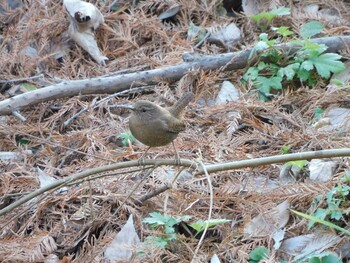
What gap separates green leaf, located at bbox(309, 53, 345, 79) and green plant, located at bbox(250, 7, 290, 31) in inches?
26.0

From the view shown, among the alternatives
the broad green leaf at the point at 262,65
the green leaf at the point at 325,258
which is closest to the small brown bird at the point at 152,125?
the green leaf at the point at 325,258

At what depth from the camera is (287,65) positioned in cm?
523

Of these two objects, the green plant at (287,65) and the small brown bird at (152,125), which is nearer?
the small brown bird at (152,125)

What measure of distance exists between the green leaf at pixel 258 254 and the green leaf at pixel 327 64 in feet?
6.07

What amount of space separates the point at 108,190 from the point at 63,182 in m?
0.74

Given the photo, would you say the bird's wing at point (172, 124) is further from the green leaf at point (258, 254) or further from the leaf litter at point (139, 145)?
the green leaf at point (258, 254)

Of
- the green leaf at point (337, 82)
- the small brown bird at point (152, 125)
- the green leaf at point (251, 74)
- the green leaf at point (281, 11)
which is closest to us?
the small brown bird at point (152, 125)

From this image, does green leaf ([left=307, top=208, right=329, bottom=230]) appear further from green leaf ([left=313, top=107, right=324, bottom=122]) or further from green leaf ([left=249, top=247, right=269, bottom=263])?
green leaf ([left=313, top=107, right=324, bottom=122])

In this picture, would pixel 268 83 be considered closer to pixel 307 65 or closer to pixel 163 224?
pixel 307 65

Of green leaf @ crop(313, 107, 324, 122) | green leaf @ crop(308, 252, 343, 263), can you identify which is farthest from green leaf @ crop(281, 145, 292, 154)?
green leaf @ crop(308, 252, 343, 263)

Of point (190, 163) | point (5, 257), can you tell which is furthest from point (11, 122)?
point (190, 163)

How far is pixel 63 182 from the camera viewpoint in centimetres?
343

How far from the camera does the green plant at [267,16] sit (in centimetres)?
555

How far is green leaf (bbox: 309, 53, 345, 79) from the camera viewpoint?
16.2ft
